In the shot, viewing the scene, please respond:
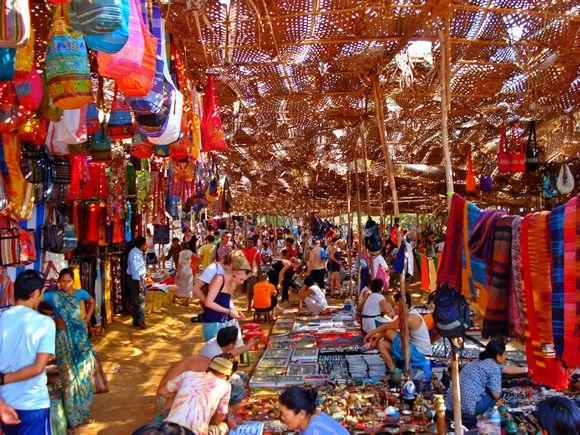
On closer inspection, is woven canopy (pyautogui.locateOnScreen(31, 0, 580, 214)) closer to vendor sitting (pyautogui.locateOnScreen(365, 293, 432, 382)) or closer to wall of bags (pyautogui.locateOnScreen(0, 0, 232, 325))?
wall of bags (pyautogui.locateOnScreen(0, 0, 232, 325))

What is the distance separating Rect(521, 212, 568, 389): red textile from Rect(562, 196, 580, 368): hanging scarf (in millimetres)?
125

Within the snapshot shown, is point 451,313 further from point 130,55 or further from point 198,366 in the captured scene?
point 130,55

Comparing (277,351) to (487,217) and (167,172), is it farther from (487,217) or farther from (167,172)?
(487,217)

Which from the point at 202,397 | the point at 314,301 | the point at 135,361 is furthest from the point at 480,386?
the point at 314,301

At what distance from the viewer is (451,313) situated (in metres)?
3.54

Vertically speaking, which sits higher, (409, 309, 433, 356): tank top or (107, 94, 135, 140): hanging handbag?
(107, 94, 135, 140): hanging handbag

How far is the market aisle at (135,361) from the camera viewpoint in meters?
5.38

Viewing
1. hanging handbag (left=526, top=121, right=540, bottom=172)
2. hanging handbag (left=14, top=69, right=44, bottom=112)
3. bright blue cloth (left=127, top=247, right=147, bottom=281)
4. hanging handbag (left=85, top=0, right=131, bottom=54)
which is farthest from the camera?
bright blue cloth (left=127, top=247, right=147, bottom=281)

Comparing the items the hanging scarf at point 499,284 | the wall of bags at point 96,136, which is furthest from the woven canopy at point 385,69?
the hanging scarf at point 499,284

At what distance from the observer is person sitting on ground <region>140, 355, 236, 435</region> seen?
3.31m

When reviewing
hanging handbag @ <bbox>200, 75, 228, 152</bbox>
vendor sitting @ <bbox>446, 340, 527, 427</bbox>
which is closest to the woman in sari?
hanging handbag @ <bbox>200, 75, 228, 152</bbox>

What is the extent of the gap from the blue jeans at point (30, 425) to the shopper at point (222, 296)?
1820mm

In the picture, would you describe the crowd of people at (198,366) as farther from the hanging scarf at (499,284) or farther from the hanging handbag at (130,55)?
the hanging handbag at (130,55)

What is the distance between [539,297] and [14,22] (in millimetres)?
2514
